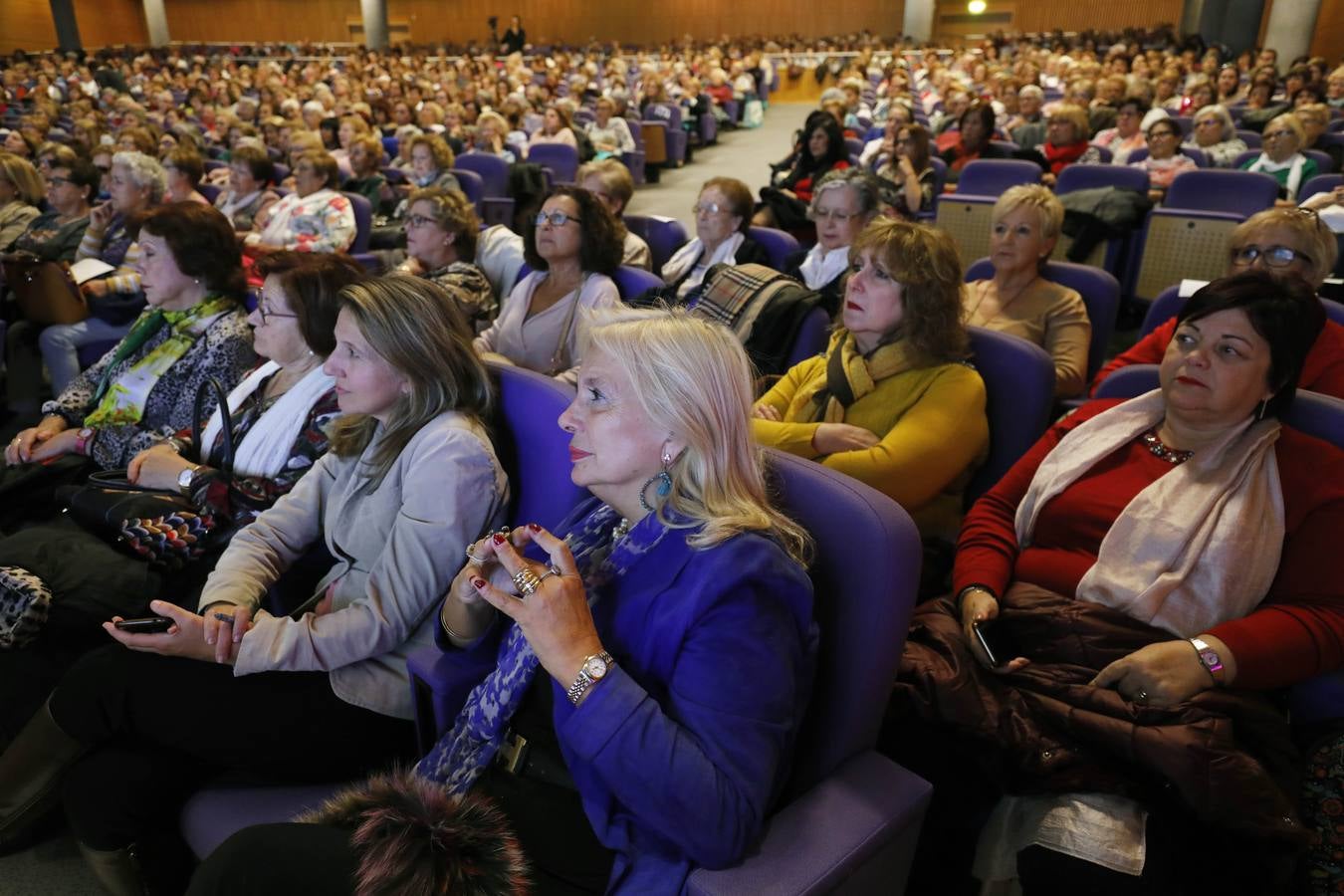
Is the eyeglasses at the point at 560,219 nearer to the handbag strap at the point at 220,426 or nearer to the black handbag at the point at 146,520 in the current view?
the handbag strap at the point at 220,426

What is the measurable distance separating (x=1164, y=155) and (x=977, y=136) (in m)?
1.13

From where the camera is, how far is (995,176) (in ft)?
15.7

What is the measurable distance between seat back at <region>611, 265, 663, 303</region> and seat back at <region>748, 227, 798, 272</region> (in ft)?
1.91

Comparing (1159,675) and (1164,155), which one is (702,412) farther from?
(1164,155)

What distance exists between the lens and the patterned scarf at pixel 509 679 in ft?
3.66

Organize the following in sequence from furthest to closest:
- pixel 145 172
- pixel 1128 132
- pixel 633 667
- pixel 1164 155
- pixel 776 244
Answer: pixel 1128 132, pixel 1164 155, pixel 145 172, pixel 776 244, pixel 633 667

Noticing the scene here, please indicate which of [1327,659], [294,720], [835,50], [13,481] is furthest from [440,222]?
[835,50]

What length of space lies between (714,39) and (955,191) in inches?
754

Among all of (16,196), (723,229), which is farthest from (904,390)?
(16,196)

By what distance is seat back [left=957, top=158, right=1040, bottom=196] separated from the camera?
4680mm

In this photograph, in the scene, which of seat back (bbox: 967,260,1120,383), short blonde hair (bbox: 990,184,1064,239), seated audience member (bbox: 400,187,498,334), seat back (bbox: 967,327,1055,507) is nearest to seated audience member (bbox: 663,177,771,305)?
seated audience member (bbox: 400,187,498,334)

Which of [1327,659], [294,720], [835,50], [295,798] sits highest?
[835,50]

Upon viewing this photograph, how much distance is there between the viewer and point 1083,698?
4.09 feet

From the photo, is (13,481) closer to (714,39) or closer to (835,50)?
(835,50)
